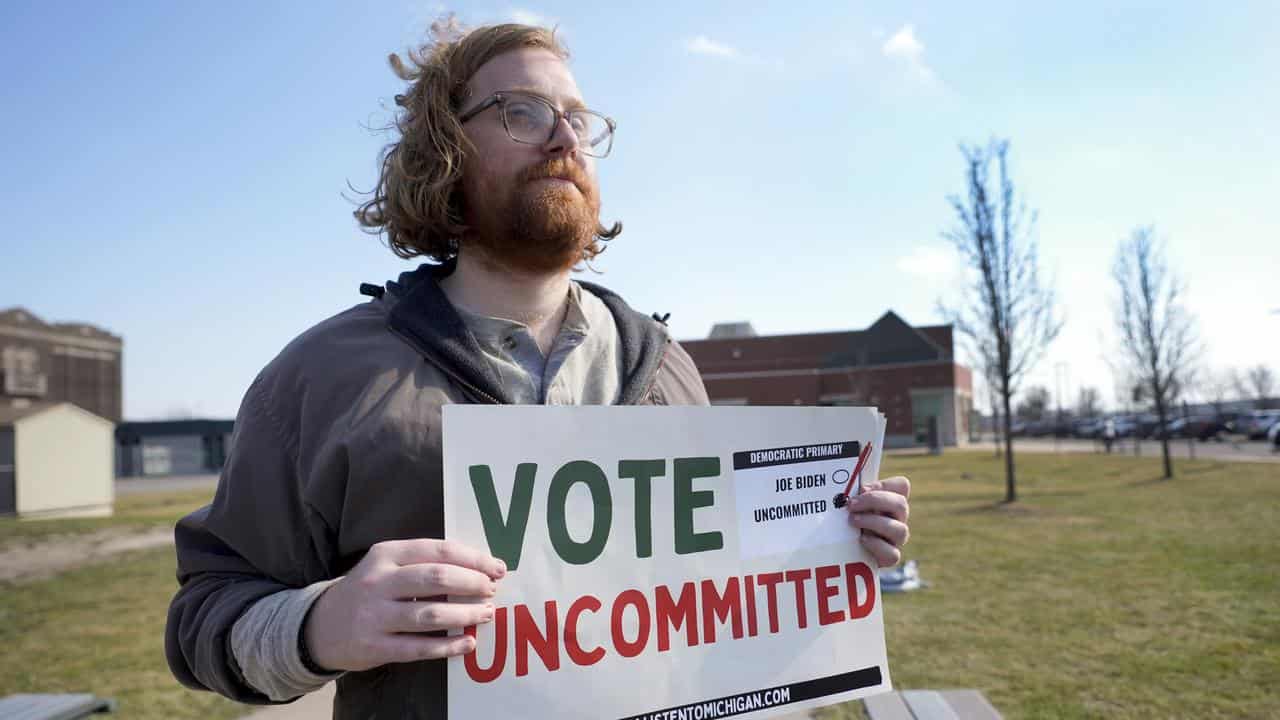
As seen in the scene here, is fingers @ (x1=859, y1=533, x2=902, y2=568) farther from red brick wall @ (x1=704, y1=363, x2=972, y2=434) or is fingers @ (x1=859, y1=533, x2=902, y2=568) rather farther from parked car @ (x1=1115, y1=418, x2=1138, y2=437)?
parked car @ (x1=1115, y1=418, x2=1138, y2=437)

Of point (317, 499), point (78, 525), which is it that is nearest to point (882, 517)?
point (317, 499)

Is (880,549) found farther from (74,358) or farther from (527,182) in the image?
(74,358)

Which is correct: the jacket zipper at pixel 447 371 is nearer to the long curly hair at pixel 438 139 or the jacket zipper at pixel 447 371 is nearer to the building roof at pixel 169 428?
the long curly hair at pixel 438 139

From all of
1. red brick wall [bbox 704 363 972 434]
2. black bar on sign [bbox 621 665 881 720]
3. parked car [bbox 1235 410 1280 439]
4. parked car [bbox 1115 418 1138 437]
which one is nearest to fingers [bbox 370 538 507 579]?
black bar on sign [bbox 621 665 881 720]

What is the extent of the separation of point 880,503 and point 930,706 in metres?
2.75

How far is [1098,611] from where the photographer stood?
6.71 meters

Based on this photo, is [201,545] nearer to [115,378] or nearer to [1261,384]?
[115,378]

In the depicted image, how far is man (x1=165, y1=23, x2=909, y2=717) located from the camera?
1260 millimetres

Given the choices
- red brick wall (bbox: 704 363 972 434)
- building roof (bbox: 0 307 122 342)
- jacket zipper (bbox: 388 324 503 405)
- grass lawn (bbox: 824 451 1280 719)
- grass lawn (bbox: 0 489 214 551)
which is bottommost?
grass lawn (bbox: 824 451 1280 719)

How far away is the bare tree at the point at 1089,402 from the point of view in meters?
75.3

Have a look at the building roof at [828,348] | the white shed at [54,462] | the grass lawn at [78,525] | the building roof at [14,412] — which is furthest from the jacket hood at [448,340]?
the building roof at [828,348]

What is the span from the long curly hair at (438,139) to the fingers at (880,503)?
2.88 ft

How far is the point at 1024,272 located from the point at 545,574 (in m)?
17.0

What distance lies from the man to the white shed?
2375cm
